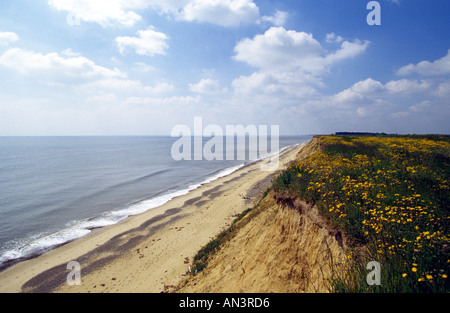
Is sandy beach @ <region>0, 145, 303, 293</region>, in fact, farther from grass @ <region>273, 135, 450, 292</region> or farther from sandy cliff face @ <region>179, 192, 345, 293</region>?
grass @ <region>273, 135, 450, 292</region>

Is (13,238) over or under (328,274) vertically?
under

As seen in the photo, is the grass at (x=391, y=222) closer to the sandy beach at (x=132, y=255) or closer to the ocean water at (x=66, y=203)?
the sandy beach at (x=132, y=255)

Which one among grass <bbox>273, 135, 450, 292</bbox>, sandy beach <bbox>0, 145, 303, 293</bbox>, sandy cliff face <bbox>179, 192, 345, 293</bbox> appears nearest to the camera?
grass <bbox>273, 135, 450, 292</bbox>

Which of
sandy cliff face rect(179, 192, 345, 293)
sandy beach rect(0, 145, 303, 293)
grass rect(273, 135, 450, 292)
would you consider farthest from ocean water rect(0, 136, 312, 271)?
grass rect(273, 135, 450, 292)

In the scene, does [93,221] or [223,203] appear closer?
[93,221]
